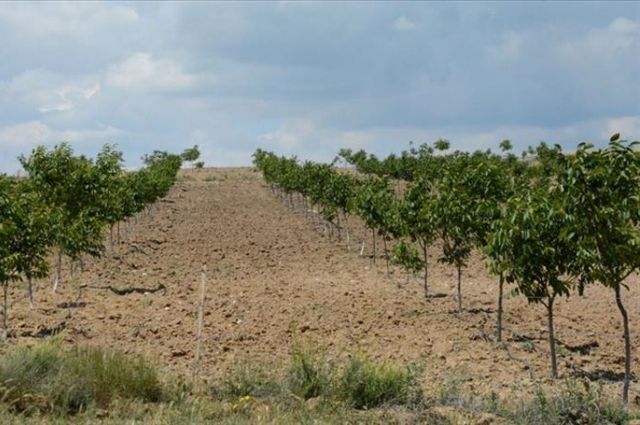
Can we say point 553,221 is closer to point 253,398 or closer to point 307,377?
point 307,377

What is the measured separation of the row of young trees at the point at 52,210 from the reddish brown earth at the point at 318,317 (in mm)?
1316

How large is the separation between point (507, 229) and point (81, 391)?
659 centimetres

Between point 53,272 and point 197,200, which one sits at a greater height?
point 197,200

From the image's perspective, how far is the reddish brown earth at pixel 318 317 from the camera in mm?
13445

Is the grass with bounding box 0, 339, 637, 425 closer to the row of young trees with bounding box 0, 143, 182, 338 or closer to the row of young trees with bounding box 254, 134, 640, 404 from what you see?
the row of young trees with bounding box 254, 134, 640, 404

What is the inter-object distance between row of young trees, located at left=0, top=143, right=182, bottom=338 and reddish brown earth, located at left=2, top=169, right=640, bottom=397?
51.8 inches

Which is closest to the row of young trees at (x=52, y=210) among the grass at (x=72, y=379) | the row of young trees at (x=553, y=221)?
the grass at (x=72, y=379)

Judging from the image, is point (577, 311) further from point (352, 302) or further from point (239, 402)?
point (239, 402)

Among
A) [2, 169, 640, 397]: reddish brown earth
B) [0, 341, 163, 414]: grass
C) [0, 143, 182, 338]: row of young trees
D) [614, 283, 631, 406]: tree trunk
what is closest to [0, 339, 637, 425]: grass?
[0, 341, 163, 414]: grass

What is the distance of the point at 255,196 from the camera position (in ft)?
213

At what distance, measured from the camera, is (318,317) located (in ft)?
54.2

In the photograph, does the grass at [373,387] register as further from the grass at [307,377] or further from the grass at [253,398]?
the grass at [307,377]

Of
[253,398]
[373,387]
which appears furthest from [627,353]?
[253,398]

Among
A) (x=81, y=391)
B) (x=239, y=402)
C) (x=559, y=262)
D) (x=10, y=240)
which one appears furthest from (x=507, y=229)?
(x=10, y=240)
